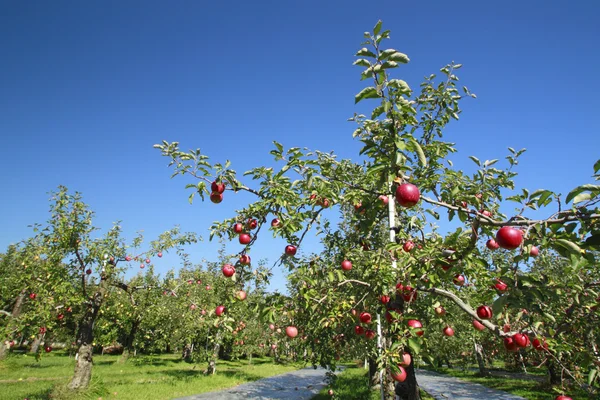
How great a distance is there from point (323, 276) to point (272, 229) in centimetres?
150

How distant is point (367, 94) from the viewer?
249 cm

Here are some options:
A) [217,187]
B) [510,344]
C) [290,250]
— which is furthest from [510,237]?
[217,187]

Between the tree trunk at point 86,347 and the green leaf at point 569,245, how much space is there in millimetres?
14595

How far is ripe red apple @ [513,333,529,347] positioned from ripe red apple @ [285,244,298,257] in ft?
9.46

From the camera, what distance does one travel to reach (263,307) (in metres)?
4.09

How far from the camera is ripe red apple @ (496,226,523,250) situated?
8.33 ft

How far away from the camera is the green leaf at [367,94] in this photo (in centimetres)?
246

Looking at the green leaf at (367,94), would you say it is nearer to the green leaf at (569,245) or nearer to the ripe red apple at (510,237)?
the ripe red apple at (510,237)

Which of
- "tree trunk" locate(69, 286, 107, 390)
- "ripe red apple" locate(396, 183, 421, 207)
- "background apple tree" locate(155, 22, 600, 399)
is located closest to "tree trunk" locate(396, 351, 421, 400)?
"background apple tree" locate(155, 22, 600, 399)

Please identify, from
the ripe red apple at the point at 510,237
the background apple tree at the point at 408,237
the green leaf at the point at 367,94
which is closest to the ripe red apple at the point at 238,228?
the background apple tree at the point at 408,237

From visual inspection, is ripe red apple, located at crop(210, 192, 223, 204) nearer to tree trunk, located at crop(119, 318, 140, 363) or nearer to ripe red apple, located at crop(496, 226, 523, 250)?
ripe red apple, located at crop(496, 226, 523, 250)

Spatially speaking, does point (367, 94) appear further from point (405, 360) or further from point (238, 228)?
point (405, 360)

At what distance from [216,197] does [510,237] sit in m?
3.31

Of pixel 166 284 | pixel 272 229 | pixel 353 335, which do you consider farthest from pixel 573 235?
pixel 166 284
